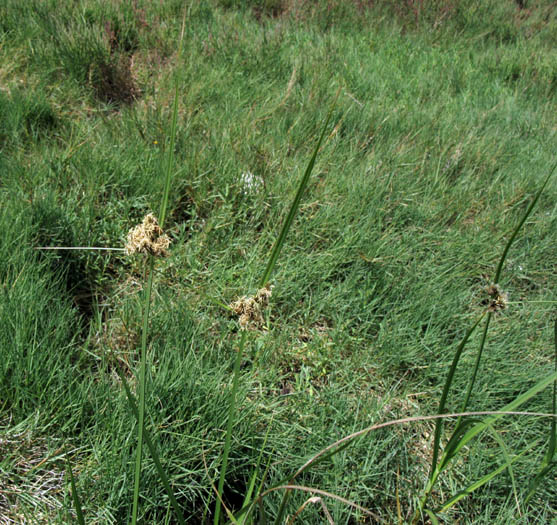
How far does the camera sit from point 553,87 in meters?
4.37

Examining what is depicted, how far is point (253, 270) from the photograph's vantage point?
6.41 ft

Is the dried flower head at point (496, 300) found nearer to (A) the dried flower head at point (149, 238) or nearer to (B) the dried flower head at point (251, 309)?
(B) the dried flower head at point (251, 309)

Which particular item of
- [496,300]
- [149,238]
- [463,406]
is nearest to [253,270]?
[463,406]

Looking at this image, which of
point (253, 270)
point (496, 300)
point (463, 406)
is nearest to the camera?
point (496, 300)

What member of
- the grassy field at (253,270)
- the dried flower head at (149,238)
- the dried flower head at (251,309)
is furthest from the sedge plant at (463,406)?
the dried flower head at (149,238)

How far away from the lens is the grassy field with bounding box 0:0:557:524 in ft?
4.37

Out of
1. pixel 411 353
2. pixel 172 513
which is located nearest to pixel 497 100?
pixel 411 353

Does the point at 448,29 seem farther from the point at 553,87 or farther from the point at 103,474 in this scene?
the point at 103,474

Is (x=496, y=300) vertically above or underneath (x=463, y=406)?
above

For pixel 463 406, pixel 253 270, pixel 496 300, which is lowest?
pixel 253 270

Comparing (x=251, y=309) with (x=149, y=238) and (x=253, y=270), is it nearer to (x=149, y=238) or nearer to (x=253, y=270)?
(x=149, y=238)

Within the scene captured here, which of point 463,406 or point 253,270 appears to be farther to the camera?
point 253,270

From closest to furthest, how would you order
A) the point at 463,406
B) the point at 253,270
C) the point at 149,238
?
the point at 149,238 < the point at 463,406 < the point at 253,270

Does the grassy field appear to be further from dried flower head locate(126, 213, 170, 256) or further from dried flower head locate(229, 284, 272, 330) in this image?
dried flower head locate(126, 213, 170, 256)
